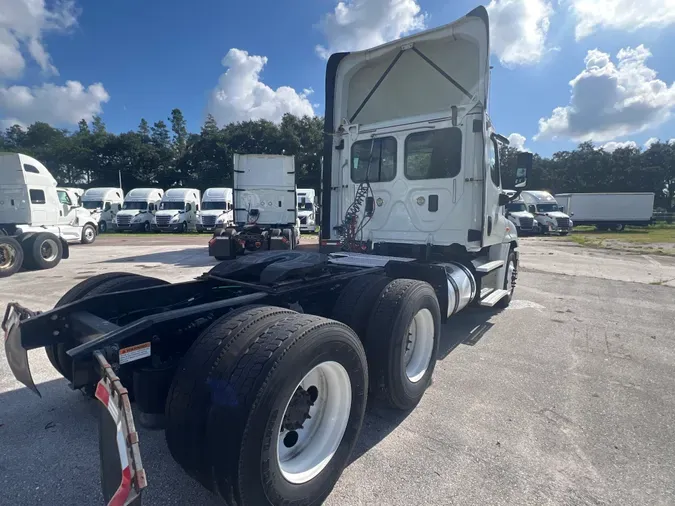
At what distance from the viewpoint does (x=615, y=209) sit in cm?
3195

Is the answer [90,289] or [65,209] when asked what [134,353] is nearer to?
[90,289]

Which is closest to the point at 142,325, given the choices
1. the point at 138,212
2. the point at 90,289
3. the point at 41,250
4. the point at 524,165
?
the point at 90,289

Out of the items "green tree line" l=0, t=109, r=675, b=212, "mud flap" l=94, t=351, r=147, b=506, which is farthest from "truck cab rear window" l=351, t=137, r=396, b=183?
"green tree line" l=0, t=109, r=675, b=212

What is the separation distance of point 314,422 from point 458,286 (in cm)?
280

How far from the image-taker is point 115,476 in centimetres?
166

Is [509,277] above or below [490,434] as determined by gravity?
above

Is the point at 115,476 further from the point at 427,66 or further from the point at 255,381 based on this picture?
the point at 427,66

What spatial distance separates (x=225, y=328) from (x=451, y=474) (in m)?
1.77

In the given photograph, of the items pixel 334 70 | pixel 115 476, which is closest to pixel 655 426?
pixel 115 476

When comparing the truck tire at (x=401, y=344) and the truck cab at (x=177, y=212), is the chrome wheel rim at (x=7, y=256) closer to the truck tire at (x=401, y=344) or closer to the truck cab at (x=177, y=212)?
the truck tire at (x=401, y=344)

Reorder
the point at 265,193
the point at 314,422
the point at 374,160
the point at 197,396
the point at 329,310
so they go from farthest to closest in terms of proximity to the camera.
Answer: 1. the point at 265,193
2. the point at 374,160
3. the point at 329,310
4. the point at 314,422
5. the point at 197,396

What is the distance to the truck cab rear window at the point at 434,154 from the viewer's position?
5.27 meters

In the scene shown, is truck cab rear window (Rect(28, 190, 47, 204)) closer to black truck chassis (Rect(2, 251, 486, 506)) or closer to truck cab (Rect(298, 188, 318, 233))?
black truck chassis (Rect(2, 251, 486, 506))

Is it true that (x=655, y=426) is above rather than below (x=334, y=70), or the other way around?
below
